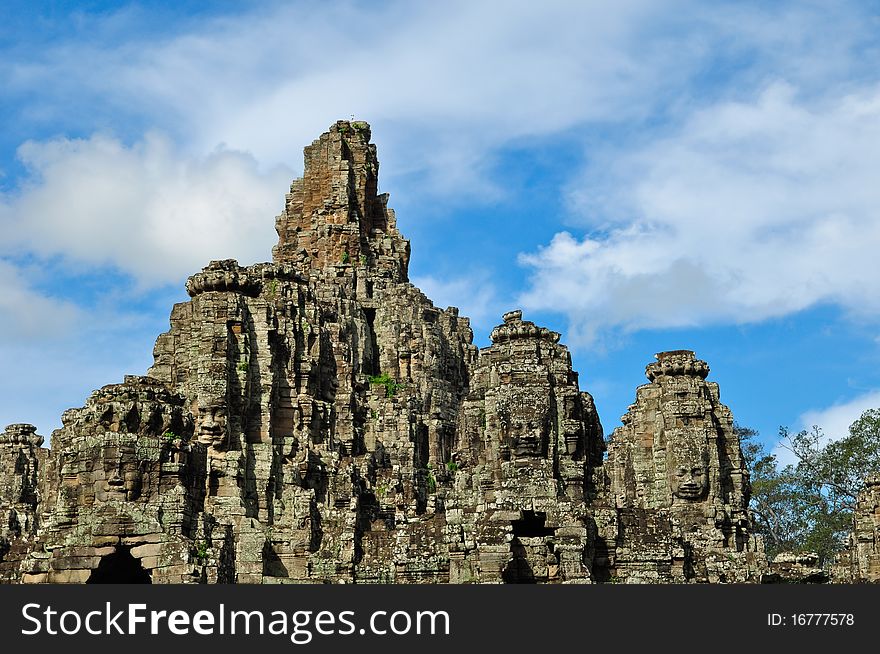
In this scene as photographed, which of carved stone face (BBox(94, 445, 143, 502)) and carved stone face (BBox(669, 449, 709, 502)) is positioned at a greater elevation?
carved stone face (BBox(669, 449, 709, 502))

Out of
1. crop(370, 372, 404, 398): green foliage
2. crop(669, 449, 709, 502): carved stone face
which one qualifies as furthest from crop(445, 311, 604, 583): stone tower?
crop(370, 372, 404, 398): green foliage

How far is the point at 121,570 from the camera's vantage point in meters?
31.5

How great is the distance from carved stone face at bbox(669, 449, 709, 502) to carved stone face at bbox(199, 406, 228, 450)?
15.4 metres

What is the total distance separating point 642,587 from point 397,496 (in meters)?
32.2

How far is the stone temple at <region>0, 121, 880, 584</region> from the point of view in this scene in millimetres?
31688

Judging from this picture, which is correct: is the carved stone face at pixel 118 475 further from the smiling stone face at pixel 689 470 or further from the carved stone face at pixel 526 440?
the smiling stone face at pixel 689 470

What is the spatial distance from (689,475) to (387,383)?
25826mm

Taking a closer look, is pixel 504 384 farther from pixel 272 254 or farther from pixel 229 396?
pixel 272 254

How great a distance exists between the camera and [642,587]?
27891 mm

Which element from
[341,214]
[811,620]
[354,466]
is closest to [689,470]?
[354,466]

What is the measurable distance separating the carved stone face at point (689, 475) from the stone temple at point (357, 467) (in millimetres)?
68

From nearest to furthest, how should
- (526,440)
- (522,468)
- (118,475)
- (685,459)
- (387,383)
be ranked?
(118,475), (522,468), (526,440), (685,459), (387,383)

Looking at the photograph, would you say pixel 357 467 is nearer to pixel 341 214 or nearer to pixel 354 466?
pixel 354 466

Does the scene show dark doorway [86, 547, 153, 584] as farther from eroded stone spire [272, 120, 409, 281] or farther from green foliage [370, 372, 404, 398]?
eroded stone spire [272, 120, 409, 281]
